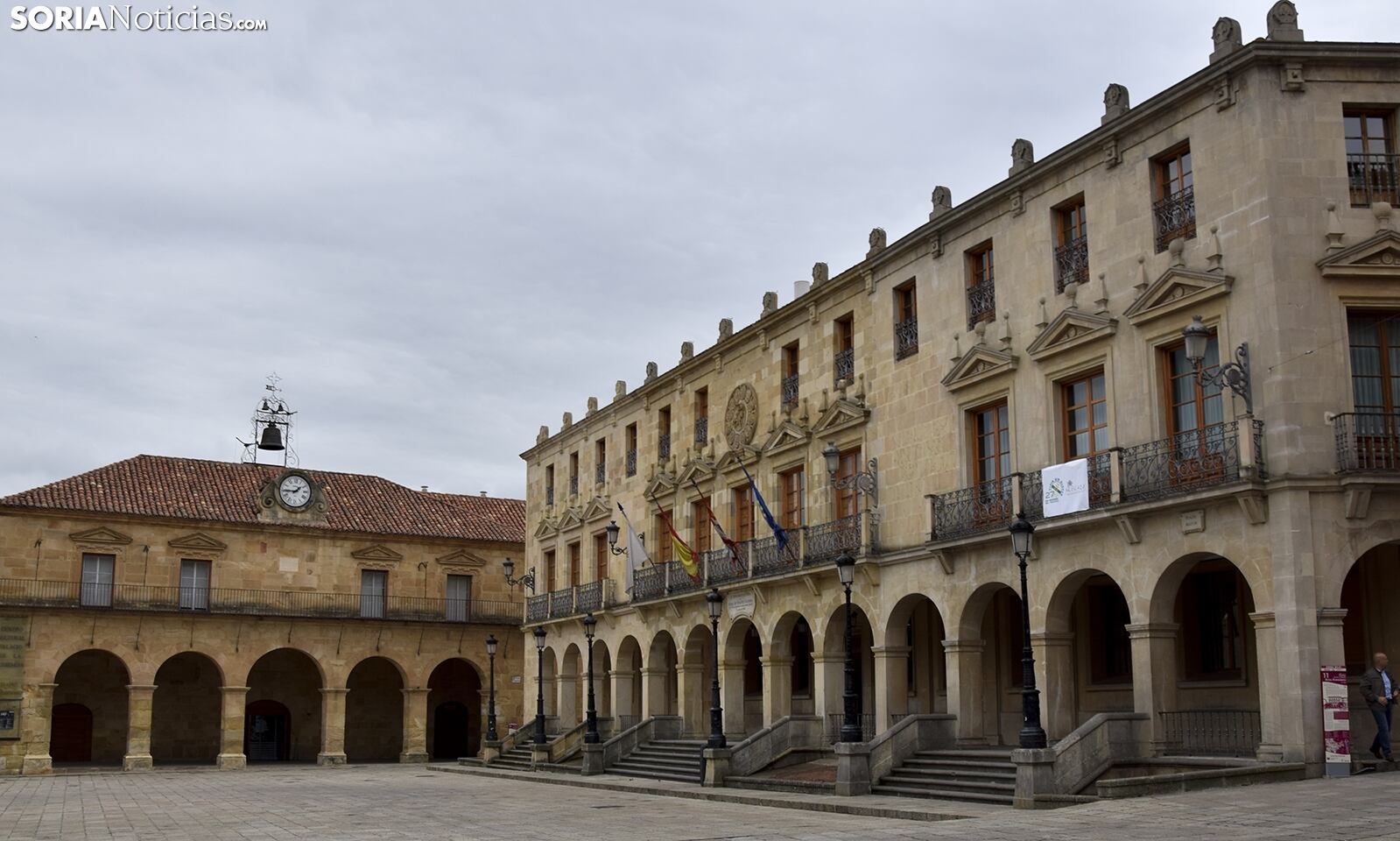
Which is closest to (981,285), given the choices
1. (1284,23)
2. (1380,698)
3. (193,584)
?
(1284,23)

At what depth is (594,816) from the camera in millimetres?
19141

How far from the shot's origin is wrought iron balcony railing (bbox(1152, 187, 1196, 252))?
19219 millimetres

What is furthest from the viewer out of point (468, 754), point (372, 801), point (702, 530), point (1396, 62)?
point (468, 754)

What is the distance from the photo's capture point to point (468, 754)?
49.5 m

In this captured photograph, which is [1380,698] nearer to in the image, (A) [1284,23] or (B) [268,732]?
(A) [1284,23]

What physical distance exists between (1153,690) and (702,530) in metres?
15.7

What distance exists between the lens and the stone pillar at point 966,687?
74.7 feet

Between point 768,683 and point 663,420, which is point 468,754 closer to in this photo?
point 663,420

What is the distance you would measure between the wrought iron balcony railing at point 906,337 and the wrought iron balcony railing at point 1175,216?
612 cm

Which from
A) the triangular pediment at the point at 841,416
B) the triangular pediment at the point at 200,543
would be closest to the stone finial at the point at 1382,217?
the triangular pediment at the point at 841,416

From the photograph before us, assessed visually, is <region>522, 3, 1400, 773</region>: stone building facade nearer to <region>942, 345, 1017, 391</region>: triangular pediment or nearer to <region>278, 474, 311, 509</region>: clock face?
<region>942, 345, 1017, 391</region>: triangular pediment

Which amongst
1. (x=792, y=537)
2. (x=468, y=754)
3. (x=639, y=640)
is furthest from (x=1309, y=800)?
(x=468, y=754)

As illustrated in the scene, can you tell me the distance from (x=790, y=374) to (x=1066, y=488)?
1010cm

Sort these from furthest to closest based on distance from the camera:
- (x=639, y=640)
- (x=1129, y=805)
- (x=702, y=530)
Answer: (x=639, y=640), (x=702, y=530), (x=1129, y=805)
